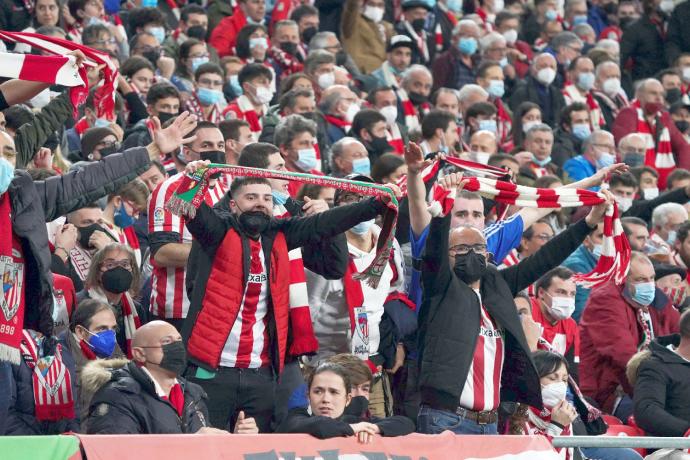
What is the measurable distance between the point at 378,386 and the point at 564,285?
194 centimetres

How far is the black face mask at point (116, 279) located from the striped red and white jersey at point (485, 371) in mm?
1908

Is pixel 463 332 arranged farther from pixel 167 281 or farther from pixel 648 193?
pixel 648 193

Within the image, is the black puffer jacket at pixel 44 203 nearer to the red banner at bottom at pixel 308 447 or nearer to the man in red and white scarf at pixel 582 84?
the red banner at bottom at pixel 308 447

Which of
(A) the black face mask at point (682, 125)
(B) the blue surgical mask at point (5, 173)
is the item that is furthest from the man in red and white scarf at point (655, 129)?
(B) the blue surgical mask at point (5, 173)

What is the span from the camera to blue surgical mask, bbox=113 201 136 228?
9.36 metres

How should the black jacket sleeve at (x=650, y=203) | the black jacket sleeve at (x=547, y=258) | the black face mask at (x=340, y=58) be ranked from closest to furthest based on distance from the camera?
the black jacket sleeve at (x=547, y=258) → the black jacket sleeve at (x=650, y=203) → the black face mask at (x=340, y=58)

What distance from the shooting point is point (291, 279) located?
8109 millimetres

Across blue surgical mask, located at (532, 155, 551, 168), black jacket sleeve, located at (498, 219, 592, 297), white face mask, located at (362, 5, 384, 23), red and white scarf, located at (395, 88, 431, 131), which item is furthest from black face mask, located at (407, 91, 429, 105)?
black jacket sleeve, located at (498, 219, 592, 297)

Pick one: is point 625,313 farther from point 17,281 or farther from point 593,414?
point 17,281

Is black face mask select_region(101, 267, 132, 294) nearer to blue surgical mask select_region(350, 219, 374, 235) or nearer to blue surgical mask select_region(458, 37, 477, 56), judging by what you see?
blue surgical mask select_region(350, 219, 374, 235)

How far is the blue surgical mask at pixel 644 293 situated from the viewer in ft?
34.4

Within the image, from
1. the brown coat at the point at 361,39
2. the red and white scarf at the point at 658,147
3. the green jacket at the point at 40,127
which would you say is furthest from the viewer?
the brown coat at the point at 361,39

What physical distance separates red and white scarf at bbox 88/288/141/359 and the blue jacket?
4.01 m

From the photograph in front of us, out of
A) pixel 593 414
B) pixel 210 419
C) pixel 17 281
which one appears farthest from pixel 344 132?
pixel 17 281
